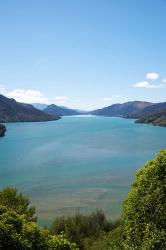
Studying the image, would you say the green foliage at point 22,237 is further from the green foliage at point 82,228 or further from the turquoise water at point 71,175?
the turquoise water at point 71,175

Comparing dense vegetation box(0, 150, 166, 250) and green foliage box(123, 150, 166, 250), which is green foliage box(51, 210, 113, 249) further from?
green foliage box(123, 150, 166, 250)

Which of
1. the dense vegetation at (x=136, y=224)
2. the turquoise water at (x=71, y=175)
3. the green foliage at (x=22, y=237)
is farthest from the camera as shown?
the turquoise water at (x=71, y=175)

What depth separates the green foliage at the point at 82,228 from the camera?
36.6 m

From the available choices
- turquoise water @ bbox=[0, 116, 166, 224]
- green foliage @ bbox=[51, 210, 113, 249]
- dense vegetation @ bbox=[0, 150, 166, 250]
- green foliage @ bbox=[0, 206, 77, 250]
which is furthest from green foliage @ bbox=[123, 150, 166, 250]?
turquoise water @ bbox=[0, 116, 166, 224]

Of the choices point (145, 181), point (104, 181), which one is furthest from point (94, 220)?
point (104, 181)

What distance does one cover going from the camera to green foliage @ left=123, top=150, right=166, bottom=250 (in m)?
19.0

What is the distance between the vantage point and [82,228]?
40.8 meters

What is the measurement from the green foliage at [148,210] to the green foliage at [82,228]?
15195 millimetres

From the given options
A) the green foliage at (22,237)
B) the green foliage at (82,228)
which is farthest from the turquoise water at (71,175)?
the green foliage at (22,237)

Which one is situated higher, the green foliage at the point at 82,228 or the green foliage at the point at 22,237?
the green foliage at the point at 22,237

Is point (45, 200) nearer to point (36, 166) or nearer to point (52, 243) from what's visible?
point (36, 166)

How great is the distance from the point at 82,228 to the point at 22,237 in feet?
85.4

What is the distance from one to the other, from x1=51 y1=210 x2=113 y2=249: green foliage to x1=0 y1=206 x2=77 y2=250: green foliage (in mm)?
18864

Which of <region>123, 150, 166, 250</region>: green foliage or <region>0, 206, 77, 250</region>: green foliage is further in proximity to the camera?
<region>123, 150, 166, 250</region>: green foliage
